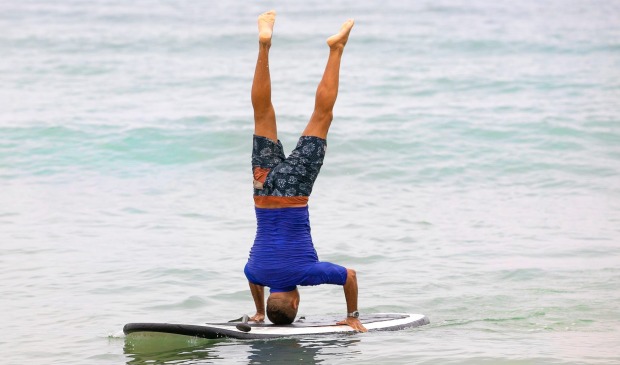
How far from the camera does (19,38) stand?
28.8 metres

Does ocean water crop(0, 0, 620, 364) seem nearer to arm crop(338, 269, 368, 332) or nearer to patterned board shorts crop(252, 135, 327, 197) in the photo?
arm crop(338, 269, 368, 332)

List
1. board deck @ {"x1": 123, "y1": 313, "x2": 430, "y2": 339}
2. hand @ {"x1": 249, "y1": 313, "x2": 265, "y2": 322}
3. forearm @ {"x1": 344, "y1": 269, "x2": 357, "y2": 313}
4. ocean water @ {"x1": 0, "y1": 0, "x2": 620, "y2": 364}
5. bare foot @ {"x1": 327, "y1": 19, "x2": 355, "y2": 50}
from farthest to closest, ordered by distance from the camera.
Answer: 1. ocean water @ {"x1": 0, "y1": 0, "x2": 620, "y2": 364}
2. hand @ {"x1": 249, "y1": 313, "x2": 265, "y2": 322}
3. bare foot @ {"x1": 327, "y1": 19, "x2": 355, "y2": 50}
4. forearm @ {"x1": 344, "y1": 269, "x2": 357, "y2": 313}
5. board deck @ {"x1": 123, "y1": 313, "x2": 430, "y2": 339}

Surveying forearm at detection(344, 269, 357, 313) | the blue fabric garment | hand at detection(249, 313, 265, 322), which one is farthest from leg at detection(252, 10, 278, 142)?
hand at detection(249, 313, 265, 322)

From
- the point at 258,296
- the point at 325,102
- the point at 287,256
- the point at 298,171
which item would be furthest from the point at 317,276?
the point at 325,102

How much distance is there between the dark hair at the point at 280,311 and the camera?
8.59m

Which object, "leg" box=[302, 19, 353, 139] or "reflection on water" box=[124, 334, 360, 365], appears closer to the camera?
"reflection on water" box=[124, 334, 360, 365]

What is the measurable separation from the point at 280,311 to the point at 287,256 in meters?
Result: 0.47

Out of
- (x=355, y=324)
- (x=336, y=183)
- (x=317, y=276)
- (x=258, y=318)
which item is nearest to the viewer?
(x=317, y=276)

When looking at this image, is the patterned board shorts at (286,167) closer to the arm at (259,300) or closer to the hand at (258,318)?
the arm at (259,300)

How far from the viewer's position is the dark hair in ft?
28.2

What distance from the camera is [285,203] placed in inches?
335

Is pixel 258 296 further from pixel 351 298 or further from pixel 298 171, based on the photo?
pixel 298 171

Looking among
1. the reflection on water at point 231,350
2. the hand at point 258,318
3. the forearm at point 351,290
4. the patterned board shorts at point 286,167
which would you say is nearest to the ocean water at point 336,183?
the reflection on water at point 231,350

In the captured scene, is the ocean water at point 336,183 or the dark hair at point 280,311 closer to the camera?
the dark hair at point 280,311
